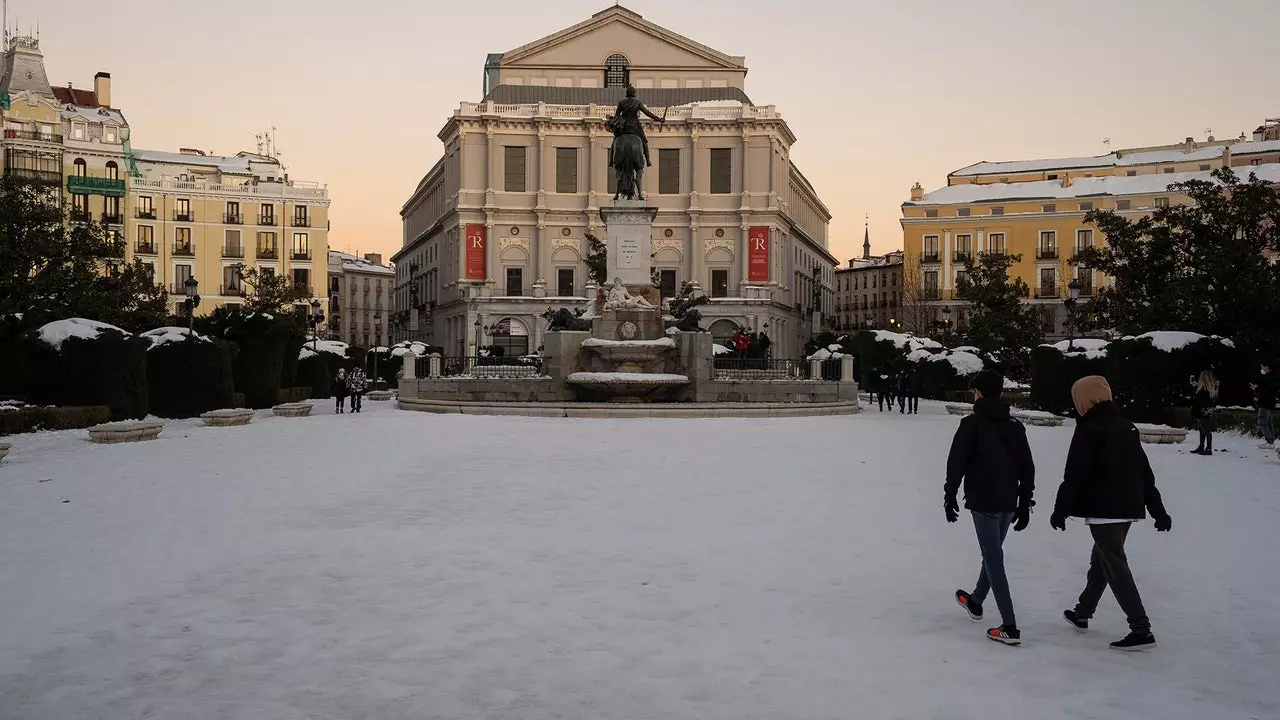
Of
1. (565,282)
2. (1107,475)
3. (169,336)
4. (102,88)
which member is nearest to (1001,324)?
(169,336)

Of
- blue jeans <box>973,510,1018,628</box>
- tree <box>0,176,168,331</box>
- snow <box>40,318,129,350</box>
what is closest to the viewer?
blue jeans <box>973,510,1018,628</box>

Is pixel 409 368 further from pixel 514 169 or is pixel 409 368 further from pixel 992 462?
pixel 514 169

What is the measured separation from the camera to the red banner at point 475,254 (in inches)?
3287

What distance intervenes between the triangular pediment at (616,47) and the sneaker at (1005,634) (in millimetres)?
87750

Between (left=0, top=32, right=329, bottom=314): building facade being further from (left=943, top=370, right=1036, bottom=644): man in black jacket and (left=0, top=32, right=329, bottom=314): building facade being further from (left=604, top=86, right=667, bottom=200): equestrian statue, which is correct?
(left=943, top=370, right=1036, bottom=644): man in black jacket

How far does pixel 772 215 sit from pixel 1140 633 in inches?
3133

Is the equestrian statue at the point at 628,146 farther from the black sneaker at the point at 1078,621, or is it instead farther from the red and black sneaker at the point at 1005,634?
the red and black sneaker at the point at 1005,634

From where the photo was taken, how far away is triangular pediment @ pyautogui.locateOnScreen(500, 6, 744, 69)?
89.9 metres

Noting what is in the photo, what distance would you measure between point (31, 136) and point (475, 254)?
3201 centimetres

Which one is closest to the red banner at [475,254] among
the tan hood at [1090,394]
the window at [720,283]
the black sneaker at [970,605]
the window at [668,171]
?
the window at [668,171]

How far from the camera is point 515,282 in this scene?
8531 cm

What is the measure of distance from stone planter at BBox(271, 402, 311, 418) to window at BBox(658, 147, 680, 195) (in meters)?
59.6

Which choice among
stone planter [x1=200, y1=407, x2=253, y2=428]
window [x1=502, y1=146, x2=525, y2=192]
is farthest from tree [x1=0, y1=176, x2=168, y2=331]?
window [x1=502, y1=146, x2=525, y2=192]

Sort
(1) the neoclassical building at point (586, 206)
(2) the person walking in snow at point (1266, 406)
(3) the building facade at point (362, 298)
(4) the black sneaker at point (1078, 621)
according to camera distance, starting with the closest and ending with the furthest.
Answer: (4) the black sneaker at point (1078, 621), (2) the person walking in snow at point (1266, 406), (1) the neoclassical building at point (586, 206), (3) the building facade at point (362, 298)
